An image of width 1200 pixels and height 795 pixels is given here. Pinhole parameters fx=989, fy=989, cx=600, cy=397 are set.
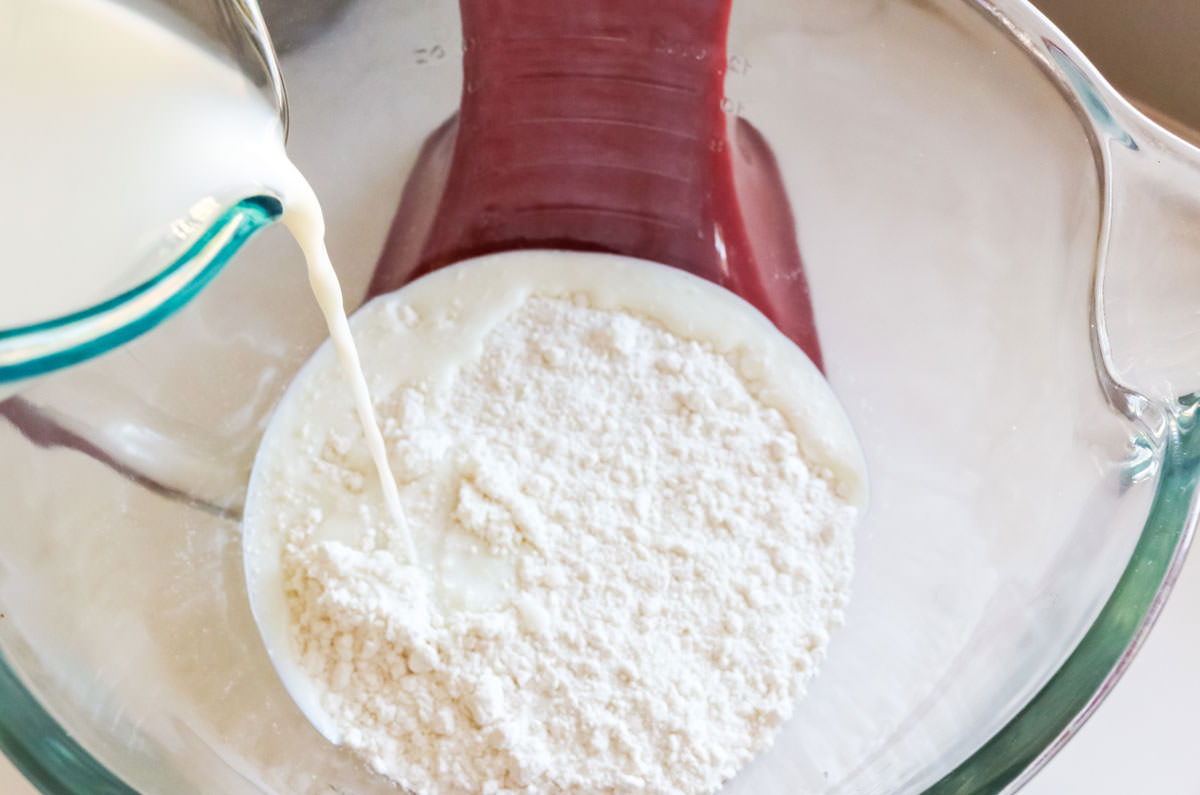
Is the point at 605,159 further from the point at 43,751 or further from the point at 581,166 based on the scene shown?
the point at 43,751

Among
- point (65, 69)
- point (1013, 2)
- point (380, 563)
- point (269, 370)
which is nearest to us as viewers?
point (65, 69)

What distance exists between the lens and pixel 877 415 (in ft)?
3.04

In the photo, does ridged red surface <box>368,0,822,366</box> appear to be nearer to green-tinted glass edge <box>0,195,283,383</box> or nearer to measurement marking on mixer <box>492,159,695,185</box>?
measurement marking on mixer <box>492,159,695,185</box>

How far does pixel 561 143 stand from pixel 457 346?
23 centimetres

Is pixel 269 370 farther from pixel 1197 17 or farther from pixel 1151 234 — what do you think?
pixel 1197 17

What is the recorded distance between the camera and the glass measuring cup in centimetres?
50

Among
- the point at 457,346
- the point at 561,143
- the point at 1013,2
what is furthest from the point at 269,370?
the point at 1013,2

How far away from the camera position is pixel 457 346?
95 centimetres

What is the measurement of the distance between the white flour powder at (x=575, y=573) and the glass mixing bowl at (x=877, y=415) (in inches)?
1.8

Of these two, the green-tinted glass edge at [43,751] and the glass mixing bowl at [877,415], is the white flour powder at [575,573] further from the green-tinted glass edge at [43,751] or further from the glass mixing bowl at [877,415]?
the green-tinted glass edge at [43,751]

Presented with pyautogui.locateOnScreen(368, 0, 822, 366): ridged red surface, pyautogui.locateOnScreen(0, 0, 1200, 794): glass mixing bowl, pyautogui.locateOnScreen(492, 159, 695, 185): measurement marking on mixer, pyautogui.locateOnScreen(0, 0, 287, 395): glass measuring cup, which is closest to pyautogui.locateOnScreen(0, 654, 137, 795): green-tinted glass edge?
pyautogui.locateOnScreen(0, 0, 1200, 794): glass mixing bowl

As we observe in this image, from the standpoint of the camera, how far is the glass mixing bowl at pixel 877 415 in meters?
0.65

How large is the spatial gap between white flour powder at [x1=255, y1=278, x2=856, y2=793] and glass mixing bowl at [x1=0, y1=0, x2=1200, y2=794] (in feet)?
0.15

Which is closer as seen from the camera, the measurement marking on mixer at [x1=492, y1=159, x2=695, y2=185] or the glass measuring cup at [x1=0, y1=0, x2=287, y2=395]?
the glass measuring cup at [x1=0, y1=0, x2=287, y2=395]
